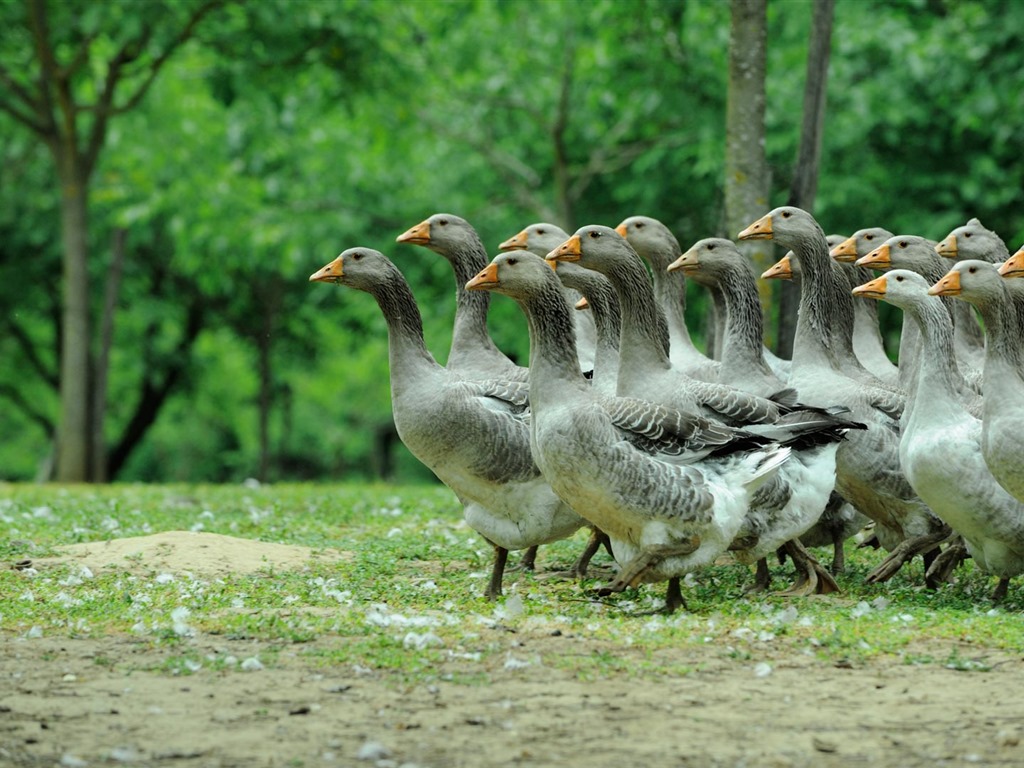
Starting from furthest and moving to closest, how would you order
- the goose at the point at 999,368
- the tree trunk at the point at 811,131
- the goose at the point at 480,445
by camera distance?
the tree trunk at the point at 811,131 < the goose at the point at 480,445 < the goose at the point at 999,368

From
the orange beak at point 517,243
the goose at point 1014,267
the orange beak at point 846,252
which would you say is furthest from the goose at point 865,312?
the orange beak at point 517,243

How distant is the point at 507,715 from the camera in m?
5.28

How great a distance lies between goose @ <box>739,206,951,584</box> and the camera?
28.4 ft

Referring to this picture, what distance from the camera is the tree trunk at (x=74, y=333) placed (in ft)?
57.7

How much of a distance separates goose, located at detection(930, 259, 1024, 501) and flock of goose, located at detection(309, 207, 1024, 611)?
12 mm

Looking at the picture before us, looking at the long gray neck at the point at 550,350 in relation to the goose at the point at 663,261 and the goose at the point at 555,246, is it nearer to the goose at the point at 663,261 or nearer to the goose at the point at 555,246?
the goose at the point at 555,246

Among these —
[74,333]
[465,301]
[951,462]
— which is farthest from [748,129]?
[74,333]

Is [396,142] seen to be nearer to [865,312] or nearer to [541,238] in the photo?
[541,238]

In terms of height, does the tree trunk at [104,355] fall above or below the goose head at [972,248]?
below

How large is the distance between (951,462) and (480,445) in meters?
2.76

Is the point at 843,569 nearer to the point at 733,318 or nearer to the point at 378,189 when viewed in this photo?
the point at 733,318

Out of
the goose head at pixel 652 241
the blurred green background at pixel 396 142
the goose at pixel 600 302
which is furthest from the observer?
the blurred green background at pixel 396 142

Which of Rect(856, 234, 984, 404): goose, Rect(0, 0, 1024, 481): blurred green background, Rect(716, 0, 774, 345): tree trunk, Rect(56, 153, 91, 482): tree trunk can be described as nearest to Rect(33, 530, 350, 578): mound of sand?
Rect(856, 234, 984, 404): goose

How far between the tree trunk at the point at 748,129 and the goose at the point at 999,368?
464 centimetres
